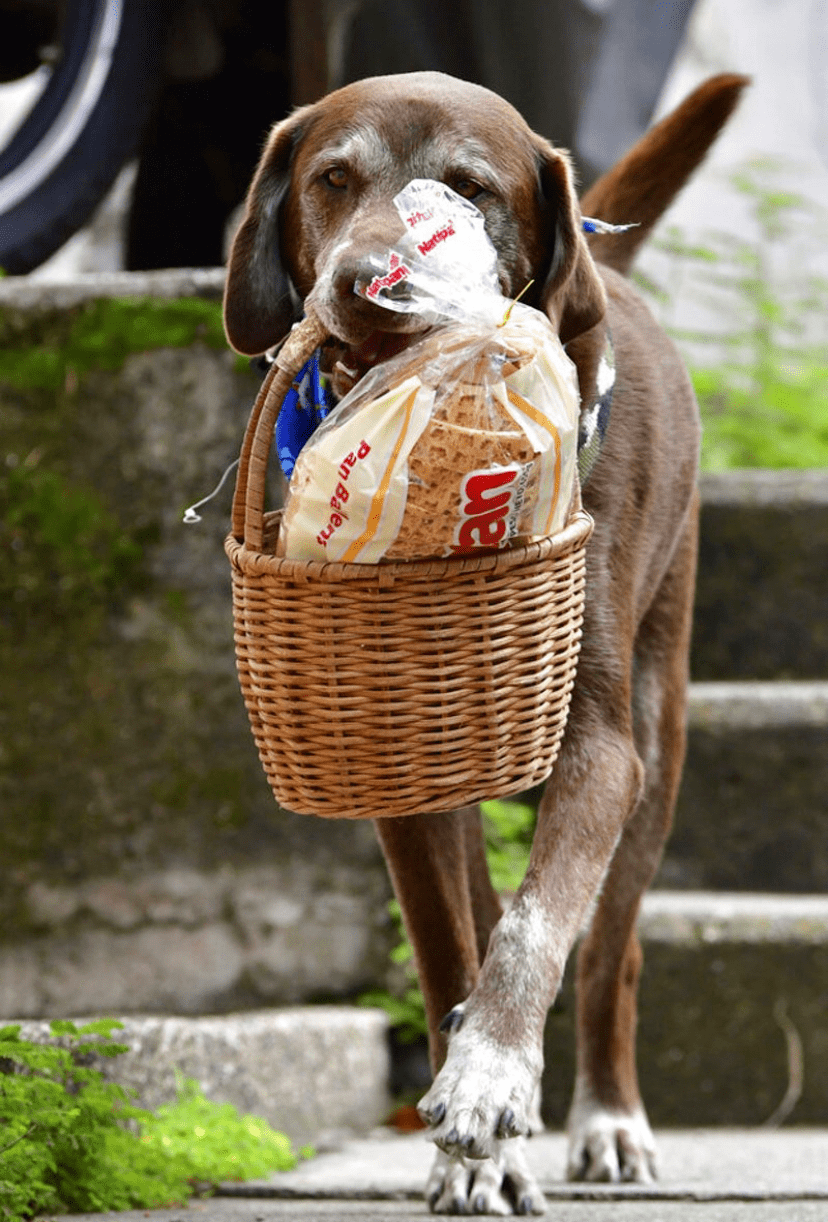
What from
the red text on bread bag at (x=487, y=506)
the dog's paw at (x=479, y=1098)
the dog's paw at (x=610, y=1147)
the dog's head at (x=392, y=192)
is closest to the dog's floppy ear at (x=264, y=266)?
the dog's head at (x=392, y=192)

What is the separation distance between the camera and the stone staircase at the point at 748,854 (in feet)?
10.7

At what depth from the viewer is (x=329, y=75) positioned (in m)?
4.14

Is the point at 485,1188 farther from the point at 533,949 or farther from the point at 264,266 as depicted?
the point at 264,266

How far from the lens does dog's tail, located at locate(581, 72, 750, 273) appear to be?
315 centimetres

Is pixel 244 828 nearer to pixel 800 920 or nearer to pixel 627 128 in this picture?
pixel 800 920

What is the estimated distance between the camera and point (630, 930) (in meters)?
2.92

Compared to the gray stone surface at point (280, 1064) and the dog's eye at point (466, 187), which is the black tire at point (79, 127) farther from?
the dog's eye at point (466, 187)

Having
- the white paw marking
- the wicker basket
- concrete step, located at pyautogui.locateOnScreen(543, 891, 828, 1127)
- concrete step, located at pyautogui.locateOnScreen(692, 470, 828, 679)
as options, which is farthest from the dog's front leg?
concrete step, located at pyautogui.locateOnScreen(692, 470, 828, 679)

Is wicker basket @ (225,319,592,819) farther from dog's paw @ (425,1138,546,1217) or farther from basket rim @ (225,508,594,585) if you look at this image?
dog's paw @ (425,1138,546,1217)

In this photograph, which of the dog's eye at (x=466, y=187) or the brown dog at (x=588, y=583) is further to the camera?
the dog's eye at (x=466, y=187)

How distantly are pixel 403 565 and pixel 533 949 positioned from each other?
52cm

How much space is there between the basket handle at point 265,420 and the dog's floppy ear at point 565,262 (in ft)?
1.29

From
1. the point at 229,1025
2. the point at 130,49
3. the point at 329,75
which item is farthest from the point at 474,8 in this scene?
Result: the point at 229,1025

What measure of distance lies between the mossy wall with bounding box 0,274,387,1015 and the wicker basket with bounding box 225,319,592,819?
4.25 feet
